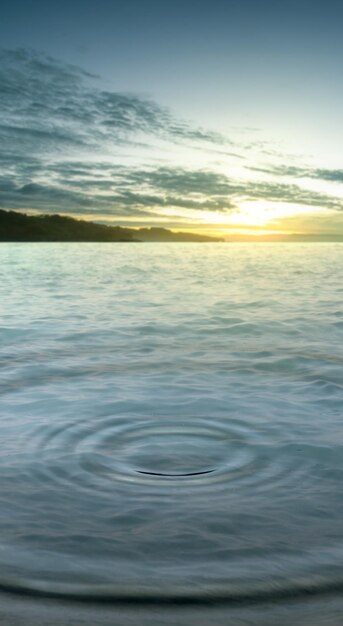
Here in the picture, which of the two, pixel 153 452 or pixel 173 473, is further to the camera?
pixel 153 452

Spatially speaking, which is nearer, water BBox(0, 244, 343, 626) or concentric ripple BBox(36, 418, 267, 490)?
water BBox(0, 244, 343, 626)

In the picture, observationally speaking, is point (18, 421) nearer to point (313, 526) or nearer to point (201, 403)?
point (201, 403)

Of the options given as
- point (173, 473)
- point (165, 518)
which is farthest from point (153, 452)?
point (165, 518)

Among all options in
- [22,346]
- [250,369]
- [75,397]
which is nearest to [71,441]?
[75,397]

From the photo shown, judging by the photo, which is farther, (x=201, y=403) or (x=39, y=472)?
(x=201, y=403)

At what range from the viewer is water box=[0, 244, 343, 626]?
460cm

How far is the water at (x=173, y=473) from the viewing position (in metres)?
4.60

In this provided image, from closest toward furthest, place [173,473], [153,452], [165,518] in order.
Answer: [165,518], [173,473], [153,452]

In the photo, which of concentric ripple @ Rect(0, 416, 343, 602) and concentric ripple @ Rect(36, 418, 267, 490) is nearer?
concentric ripple @ Rect(0, 416, 343, 602)

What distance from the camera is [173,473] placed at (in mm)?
6812

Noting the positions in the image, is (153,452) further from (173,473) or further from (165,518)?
(165,518)

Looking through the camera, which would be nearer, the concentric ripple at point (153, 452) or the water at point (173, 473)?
the water at point (173, 473)

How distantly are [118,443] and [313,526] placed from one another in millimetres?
3031

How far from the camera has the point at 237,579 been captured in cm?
456
